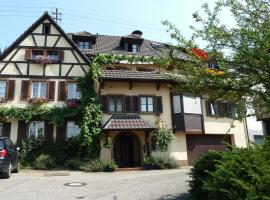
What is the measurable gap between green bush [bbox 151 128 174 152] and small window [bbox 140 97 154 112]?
1781 mm

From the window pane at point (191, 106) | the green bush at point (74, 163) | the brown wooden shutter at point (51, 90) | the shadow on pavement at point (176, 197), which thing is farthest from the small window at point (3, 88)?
the shadow on pavement at point (176, 197)

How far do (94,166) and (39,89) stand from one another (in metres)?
7.65

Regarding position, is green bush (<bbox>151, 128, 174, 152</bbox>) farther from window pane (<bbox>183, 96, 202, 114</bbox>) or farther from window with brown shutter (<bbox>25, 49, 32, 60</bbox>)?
window with brown shutter (<bbox>25, 49, 32, 60</bbox>)

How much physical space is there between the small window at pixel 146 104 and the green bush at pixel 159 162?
3.79 meters

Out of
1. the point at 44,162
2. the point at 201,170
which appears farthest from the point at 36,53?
the point at 201,170

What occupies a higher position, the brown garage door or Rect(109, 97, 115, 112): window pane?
Rect(109, 97, 115, 112): window pane

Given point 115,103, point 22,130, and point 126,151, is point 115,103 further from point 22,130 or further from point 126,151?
point 22,130

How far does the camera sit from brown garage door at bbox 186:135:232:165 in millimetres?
24125

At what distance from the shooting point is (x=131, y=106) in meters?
23.2

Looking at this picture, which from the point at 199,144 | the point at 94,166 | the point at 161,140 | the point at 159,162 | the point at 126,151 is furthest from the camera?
the point at 199,144

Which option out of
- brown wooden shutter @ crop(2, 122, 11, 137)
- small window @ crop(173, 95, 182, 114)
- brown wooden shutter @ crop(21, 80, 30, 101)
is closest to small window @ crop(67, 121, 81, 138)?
brown wooden shutter @ crop(21, 80, 30, 101)

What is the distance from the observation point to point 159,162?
20.7 meters

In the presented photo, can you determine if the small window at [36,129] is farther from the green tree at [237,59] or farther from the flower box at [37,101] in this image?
the green tree at [237,59]

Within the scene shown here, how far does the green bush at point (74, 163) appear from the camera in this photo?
65.7ft
